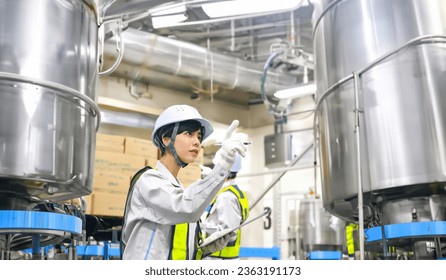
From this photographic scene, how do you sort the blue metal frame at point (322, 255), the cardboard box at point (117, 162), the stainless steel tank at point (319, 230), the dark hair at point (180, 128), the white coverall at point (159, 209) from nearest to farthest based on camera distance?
the white coverall at point (159, 209)
the dark hair at point (180, 128)
the cardboard box at point (117, 162)
the blue metal frame at point (322, 255)
the stainless steel tank at point (319, 230)

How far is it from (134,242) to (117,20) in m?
1.96

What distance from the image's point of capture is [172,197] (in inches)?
62.8

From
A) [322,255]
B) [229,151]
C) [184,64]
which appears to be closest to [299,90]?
[184,64]

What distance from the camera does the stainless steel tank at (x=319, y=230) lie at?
5395mm

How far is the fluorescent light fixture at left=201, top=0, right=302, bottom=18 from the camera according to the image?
3814mm

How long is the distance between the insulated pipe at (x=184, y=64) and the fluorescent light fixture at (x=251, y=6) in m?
0.74

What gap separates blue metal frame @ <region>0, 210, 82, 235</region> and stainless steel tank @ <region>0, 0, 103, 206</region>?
0.11 metres

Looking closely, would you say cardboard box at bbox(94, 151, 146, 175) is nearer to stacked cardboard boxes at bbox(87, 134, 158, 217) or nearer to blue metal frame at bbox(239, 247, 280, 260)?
stacked cardboard boxes at bbox(87, 134, 158, 217)

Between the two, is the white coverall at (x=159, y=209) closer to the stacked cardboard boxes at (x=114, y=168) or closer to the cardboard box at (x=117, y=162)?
the stacked cardboard boxes at (x=114, y=168)

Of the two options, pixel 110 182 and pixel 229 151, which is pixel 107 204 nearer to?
pixel 110 182

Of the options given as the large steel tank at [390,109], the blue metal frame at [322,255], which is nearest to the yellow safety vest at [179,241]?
the large steel tank at [390,109]

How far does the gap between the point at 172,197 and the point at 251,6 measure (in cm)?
268

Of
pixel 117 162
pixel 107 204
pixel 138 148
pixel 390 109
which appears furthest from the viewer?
pixel 138 148

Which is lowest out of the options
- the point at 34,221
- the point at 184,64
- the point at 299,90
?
the point at 34,221
